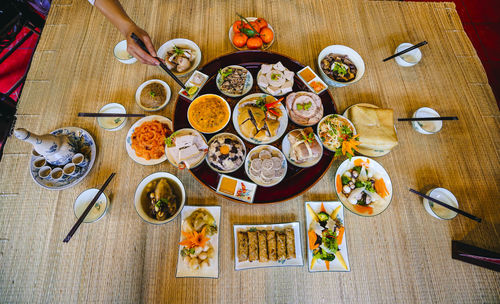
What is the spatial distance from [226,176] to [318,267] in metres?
1.10

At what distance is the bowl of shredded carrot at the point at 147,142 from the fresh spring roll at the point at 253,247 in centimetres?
108

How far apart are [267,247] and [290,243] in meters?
0.20

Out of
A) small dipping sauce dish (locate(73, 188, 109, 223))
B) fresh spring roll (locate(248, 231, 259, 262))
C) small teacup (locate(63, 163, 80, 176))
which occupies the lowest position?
fresh spring roll (locate(248, 231, 259, 262))

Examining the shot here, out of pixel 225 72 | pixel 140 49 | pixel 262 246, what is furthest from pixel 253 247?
pixel 140 49

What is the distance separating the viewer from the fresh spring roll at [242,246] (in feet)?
5.87

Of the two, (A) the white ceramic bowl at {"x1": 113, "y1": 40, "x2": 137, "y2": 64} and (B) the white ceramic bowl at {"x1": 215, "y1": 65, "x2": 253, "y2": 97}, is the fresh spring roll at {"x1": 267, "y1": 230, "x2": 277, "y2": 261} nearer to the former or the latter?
(B) the white ceramic bowl at {"x1": 215, "y1": 65, "x2": 253, "y2": 97}

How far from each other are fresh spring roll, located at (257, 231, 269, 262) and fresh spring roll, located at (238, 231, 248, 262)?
0.12m

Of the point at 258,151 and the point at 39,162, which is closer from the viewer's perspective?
the point at 39,162

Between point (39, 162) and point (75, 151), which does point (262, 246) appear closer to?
point (75, 151)

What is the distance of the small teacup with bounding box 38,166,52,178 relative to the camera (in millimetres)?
1895

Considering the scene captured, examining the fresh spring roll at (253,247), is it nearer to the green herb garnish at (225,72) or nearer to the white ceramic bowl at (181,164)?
the white ceramic bowl at (181,164)

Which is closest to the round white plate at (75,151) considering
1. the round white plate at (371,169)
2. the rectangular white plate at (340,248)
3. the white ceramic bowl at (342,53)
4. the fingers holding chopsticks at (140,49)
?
the fingers holding chopsticks at (140,49)

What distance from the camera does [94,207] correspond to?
1.93 metres

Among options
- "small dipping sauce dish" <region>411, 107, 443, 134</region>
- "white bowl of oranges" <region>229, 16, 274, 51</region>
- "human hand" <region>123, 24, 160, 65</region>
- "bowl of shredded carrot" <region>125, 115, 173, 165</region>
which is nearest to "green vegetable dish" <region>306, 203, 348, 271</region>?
"small dipping sauce dish" <region>411, 107, 443, 134</region>
